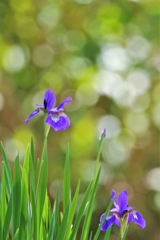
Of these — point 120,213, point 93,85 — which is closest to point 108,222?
point 120,213

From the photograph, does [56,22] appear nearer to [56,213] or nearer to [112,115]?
[112,115]

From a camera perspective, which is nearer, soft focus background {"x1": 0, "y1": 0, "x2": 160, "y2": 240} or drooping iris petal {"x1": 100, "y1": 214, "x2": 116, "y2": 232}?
drooping iris petal {"x1": 100, "y1": 214, "x2": 116, "y2": 232}

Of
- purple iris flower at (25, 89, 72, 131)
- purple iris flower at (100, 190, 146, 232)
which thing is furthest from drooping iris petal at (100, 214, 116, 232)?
purple iris flower at (25, 89, 72, 131)

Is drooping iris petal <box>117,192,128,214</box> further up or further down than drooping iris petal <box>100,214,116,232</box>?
further up

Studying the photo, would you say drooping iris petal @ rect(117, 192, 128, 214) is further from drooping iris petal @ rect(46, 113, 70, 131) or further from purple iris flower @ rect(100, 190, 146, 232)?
drooping iris petal @ rect(46, 113, 70, 131)

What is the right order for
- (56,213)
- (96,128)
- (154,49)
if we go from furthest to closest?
1. (154,49)
2. (96,128)
3. (56,213)

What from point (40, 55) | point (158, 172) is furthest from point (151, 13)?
point (158, 172)

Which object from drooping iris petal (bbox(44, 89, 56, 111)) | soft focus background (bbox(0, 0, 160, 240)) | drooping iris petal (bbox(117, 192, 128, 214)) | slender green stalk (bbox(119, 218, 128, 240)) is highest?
soft focus background (bbox(0, 0, 160, 240))
